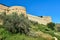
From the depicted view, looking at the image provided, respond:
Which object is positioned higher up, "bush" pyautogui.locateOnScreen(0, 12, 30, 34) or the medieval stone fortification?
the medieval stone fortification


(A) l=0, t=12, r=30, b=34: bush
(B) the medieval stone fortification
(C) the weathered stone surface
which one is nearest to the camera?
(A) l=0, t=12, r=30, b=34: bush

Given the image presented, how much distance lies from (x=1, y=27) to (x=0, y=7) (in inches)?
343

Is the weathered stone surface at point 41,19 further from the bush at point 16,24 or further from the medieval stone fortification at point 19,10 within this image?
the bush at point 16,24

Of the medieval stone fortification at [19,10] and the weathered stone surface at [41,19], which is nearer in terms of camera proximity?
the medieval stone fortification at [19,10]

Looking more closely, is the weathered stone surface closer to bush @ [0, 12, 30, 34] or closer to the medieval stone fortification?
the medieval stone fortification

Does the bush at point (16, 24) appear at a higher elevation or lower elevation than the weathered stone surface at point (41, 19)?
lower

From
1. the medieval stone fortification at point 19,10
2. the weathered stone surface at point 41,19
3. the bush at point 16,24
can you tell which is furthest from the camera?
the weathered stone surface at point 41,19

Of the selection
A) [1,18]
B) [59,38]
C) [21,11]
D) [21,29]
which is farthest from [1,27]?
[21,11]

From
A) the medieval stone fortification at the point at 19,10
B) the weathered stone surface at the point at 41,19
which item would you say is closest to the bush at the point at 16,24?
the medieval stone fortification at the point at 19,10

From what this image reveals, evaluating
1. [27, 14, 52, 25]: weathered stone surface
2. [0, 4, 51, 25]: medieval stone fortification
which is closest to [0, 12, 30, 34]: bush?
[0, 4, 51, 25]: medieval stone fortification

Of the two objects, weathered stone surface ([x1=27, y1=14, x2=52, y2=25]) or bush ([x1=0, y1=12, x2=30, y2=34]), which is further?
weathered stone surface ([x1=27, y1=14, x2=52, y2=25])

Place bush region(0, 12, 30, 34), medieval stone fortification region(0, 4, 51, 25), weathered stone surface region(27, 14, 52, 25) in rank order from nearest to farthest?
1. bush region(0, 12, 30, 34)
2. medieval stone fortification region(0, 4, 51, 25)
3. weathered stone surface region(27, 14, 52, 25)

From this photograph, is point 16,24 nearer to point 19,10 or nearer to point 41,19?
point 19,10

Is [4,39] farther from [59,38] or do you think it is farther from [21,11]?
[21,11]
